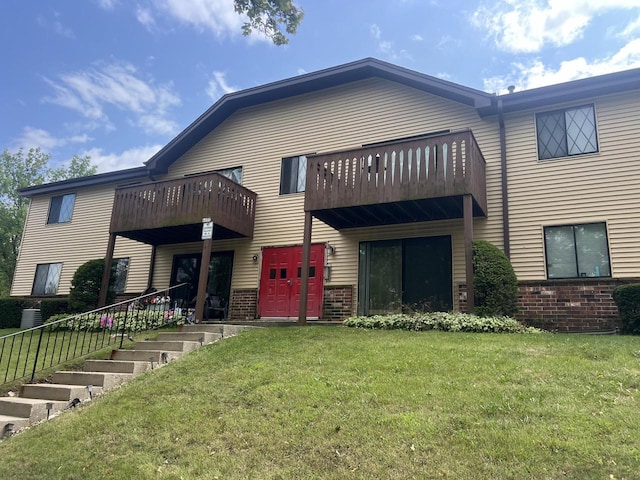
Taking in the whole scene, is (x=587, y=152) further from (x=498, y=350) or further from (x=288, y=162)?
(x=288, y=162)

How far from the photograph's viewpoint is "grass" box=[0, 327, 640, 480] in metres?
4.12

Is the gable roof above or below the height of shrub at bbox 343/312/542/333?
above

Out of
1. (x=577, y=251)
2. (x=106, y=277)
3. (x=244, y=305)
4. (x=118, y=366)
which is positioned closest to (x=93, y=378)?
(x=118, y=366)

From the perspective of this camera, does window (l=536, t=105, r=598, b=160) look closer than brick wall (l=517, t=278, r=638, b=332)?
No

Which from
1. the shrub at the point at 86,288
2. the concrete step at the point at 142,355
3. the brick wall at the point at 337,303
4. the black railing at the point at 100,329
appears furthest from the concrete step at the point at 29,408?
the shrub at the point at 86,288

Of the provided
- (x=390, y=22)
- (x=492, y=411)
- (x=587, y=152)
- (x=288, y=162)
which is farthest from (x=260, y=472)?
(x=390, y=22)

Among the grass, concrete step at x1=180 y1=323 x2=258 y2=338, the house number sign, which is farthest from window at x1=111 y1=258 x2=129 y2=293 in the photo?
the grass

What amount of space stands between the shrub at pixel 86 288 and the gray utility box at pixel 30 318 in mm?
2474

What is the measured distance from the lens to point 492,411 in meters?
4.85

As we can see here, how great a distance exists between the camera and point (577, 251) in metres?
10.9

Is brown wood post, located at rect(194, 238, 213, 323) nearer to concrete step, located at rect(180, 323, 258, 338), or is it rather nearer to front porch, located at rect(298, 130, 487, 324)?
concrete step, located at rect(180, 323, 258, 338)

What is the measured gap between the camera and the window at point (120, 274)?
16641 mm

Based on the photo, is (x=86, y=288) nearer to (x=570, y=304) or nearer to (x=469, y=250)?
(x=469, y=250)

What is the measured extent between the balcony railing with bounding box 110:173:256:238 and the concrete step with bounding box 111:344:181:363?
5135 millimetres
